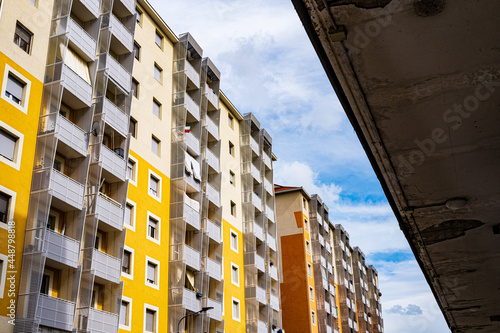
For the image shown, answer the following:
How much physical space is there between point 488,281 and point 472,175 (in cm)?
A: 691

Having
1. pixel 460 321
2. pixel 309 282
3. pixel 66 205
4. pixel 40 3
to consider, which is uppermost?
pixel 40 3

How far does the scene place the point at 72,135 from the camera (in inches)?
910

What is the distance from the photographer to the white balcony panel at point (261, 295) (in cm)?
4011

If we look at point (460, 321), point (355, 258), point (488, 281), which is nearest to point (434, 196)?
point (488, 281)

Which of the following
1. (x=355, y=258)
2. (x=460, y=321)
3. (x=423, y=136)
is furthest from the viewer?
(x=355, y=258)

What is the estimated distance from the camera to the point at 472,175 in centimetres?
974

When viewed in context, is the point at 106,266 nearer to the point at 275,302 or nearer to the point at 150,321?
the point at 150,321

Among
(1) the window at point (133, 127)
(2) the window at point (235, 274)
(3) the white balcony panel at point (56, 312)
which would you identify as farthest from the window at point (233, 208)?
(3) the white balcony panel at point (56, 312)

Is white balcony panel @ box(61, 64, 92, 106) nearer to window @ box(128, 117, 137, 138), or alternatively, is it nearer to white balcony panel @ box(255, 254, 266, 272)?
window @ box(128, 117, 137, 138)

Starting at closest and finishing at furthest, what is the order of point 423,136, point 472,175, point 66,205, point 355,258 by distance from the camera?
point 423,136
point 472,175
point 66,205
point 355,258

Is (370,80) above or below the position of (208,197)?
below

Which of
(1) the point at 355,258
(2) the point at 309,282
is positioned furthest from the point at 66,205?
(1) the point at 355,258

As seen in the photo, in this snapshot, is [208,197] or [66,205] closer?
[66,205]

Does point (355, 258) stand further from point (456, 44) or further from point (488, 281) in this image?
point (456, 44)
